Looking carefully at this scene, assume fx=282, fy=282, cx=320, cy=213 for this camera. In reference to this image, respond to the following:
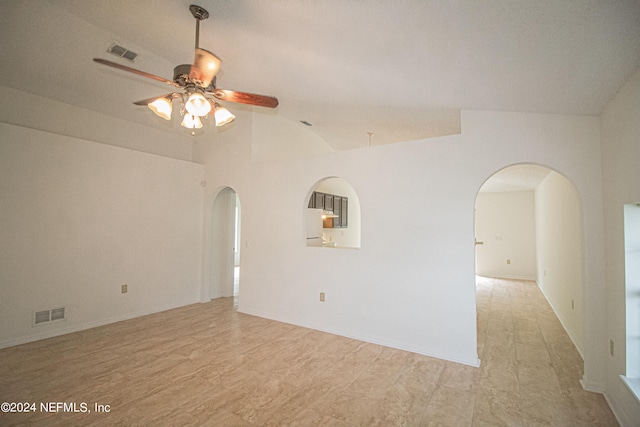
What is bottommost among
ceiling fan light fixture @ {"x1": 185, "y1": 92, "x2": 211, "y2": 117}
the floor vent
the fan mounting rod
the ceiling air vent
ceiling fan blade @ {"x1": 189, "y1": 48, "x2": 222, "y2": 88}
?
the floor vent

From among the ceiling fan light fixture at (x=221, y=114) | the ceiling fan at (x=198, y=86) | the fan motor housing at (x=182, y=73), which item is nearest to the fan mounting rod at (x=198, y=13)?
the ceiling fan at (x=198, y=86)

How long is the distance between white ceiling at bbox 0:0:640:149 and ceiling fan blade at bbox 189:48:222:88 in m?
0.45

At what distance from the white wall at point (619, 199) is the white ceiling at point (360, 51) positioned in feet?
0.56

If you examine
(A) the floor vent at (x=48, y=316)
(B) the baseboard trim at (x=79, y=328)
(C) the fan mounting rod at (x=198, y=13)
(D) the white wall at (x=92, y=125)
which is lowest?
(B) the baseboard trim at (x=79, y=328)

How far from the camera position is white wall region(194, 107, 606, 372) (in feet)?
9.05

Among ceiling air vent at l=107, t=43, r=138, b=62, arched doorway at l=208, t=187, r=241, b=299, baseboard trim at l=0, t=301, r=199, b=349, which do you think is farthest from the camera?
arched doorway at l=208, t=187, r=241, b=299

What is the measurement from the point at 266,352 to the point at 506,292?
18.5ft

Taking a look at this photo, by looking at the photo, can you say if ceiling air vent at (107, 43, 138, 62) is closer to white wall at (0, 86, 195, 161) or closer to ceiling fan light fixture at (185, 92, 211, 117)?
white wall at (0, 86, 195, 161)

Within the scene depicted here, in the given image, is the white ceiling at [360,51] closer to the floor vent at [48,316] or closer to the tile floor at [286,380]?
the tile floor at [286,380]

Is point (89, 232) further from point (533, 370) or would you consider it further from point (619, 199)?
point (619, 199)

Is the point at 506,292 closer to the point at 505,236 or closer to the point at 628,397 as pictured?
the point at 505,236

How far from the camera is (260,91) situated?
3.82 metres

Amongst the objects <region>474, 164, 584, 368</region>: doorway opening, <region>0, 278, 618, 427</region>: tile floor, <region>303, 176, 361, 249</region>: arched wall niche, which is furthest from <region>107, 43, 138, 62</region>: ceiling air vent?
<region>474, 164, 584, 368</region>: doorway opening

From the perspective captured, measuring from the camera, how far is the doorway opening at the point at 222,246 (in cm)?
577
